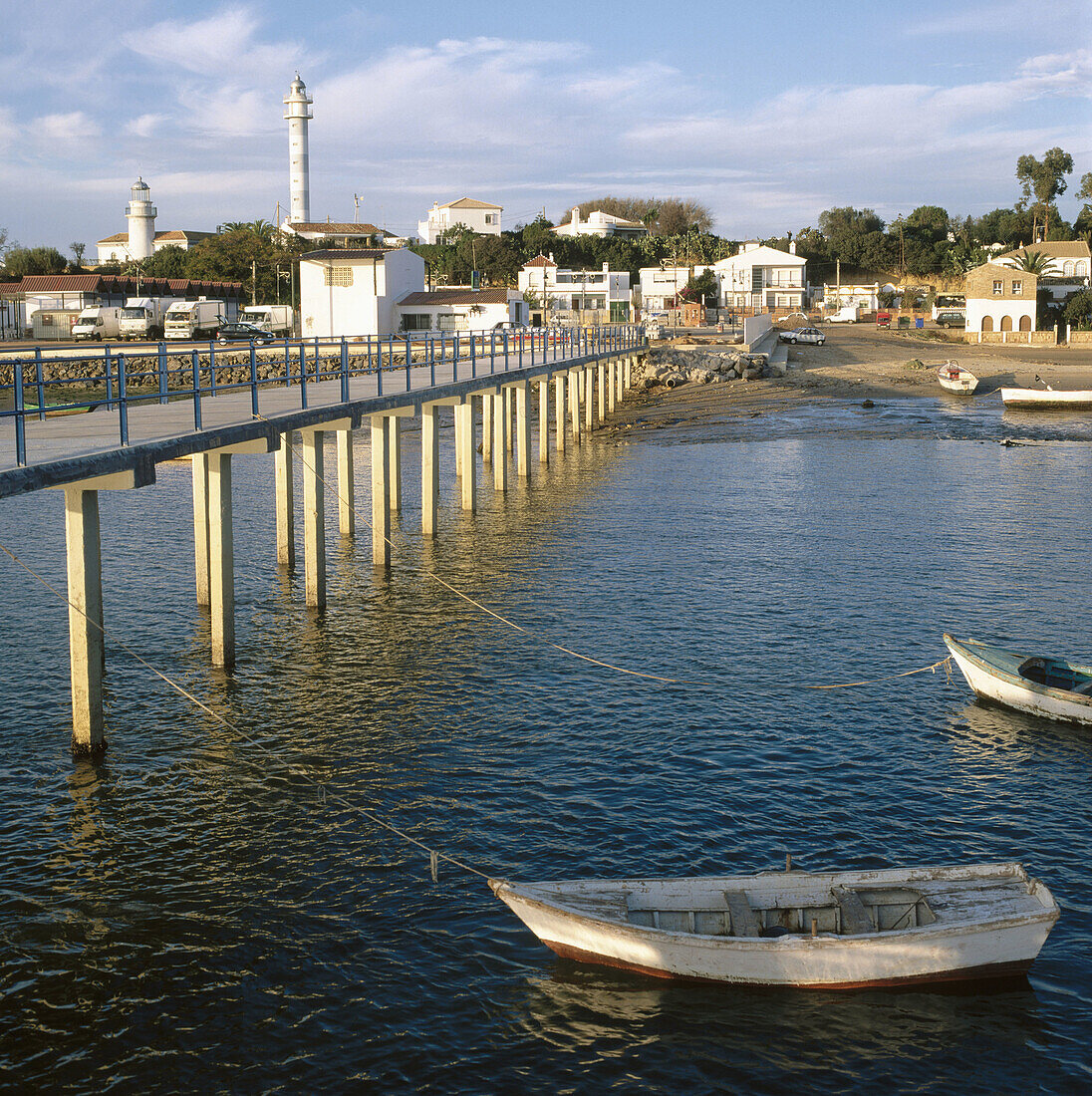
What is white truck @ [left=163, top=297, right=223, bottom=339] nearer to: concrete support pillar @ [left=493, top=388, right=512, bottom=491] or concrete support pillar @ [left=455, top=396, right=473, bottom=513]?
concrete support pillar @ [left=493, top=388, right=512, bottom=491]

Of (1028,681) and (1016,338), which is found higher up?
(1016,338)

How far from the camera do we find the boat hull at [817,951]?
9055 millimetres

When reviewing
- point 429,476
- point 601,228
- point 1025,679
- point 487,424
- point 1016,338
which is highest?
point 601,228

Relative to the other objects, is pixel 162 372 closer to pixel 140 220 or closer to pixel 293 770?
pixel 293 770

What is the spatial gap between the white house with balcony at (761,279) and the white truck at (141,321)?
57.0 m

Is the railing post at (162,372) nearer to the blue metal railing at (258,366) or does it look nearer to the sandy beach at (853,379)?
the blue metal railing at (258,366)

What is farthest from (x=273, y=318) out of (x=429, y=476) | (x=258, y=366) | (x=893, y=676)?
(x=893, y=676)

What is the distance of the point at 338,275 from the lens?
65.6 metres

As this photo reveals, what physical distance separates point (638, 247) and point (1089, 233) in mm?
44136

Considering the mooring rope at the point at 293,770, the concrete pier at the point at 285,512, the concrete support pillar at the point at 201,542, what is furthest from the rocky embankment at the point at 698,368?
the mooring rope at the point at 293,770

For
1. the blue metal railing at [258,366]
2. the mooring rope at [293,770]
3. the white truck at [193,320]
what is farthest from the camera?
the white truck at [193,320]

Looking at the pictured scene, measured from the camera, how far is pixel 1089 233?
11275 cm

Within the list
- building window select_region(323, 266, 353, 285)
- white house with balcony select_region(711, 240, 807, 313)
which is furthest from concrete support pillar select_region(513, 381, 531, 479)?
white house with balcony select_region(711, 240, 807, 313)

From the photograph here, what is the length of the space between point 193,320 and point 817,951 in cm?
6231
